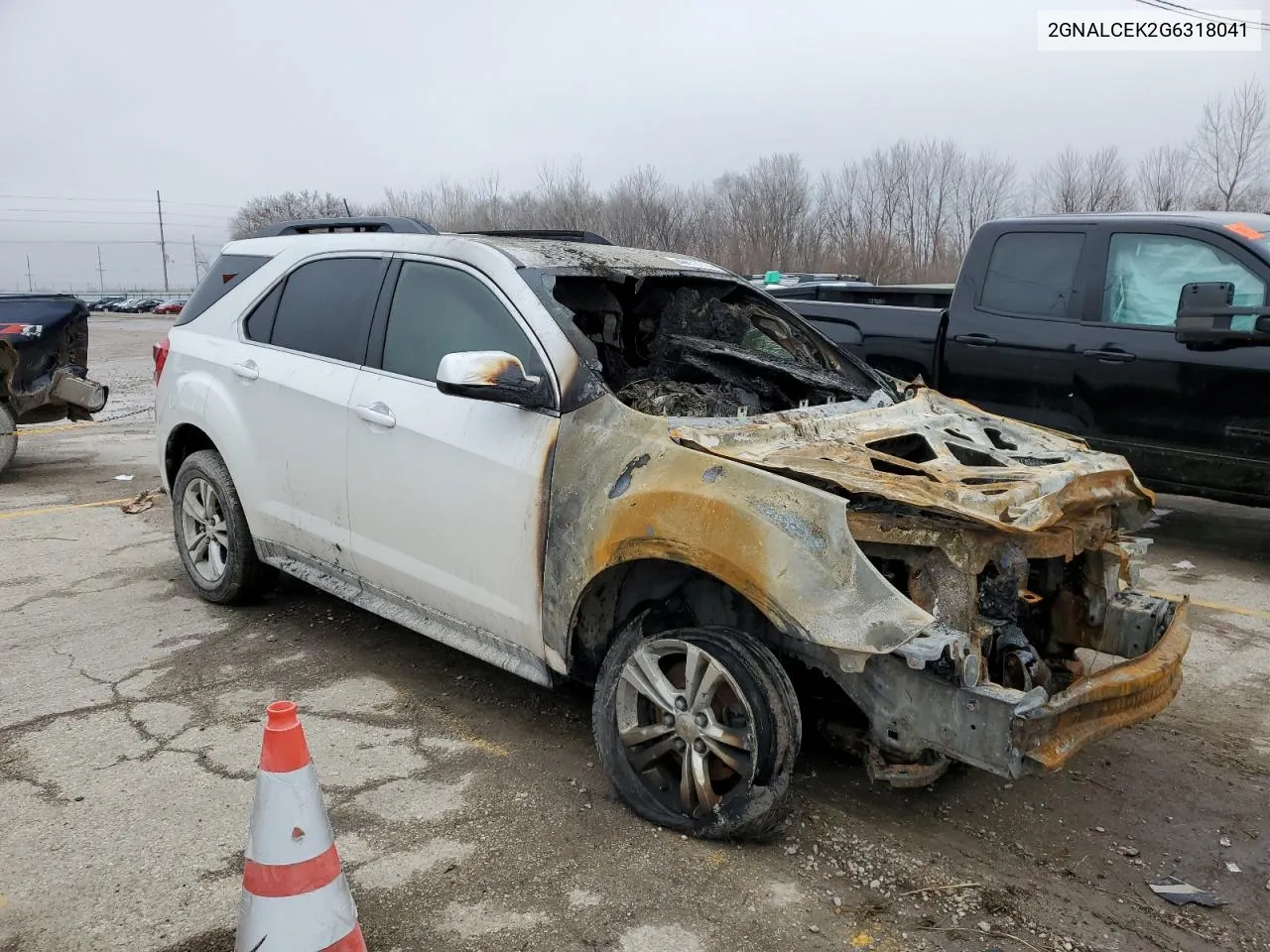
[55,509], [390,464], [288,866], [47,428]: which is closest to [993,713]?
[288,866]

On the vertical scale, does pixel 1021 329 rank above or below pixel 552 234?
below

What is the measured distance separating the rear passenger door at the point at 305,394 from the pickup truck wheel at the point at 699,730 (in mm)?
1556

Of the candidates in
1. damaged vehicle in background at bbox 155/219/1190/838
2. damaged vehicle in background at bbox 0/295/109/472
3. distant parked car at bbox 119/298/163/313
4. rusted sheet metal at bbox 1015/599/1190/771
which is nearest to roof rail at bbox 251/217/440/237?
damaged vehicle in background at bbox 155/219/1190/838

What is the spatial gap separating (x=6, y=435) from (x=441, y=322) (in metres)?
6.10

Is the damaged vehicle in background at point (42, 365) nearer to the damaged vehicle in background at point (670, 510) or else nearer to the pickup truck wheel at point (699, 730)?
the damaged vehicle in background at point (670, 510)

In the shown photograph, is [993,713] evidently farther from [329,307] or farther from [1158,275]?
[1158,275]

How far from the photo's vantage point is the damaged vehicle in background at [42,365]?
812 cm

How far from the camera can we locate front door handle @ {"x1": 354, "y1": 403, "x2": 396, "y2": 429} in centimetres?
380

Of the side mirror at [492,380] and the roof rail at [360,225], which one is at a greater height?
the roof rail at [360,225]

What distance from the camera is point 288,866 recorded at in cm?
230

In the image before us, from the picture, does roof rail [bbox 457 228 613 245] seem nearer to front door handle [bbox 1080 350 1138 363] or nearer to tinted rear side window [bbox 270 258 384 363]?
tinted rear side window [bbox 270 258 384 363]

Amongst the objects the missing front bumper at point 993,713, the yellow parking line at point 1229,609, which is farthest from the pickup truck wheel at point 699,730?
the yellow parking line at point 1229,609

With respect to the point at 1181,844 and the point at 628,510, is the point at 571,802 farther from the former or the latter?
the point at 1181,844

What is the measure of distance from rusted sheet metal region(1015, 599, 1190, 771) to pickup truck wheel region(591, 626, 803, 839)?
2.10 feet
